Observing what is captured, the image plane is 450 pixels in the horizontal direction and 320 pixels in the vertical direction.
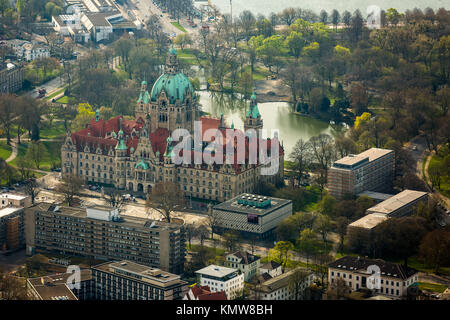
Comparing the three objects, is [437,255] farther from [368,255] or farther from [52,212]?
[52,212]

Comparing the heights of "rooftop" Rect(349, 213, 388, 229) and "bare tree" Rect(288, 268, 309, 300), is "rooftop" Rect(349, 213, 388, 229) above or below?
above

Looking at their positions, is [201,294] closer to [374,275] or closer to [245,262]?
[245,262]

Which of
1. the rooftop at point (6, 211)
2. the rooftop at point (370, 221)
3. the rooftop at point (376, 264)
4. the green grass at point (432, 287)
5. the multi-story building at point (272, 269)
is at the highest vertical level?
the rooftop at point (6, 211)

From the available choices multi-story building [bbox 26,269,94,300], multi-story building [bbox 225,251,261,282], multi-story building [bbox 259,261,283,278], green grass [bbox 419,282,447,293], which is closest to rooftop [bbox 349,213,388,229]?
green grass [bbox 419,282,447,293]

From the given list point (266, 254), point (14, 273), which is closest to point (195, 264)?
point (266, 254)

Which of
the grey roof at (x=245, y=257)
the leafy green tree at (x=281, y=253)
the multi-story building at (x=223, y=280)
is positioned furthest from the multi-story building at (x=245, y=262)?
the leafy green tree at (x=281, y=253)

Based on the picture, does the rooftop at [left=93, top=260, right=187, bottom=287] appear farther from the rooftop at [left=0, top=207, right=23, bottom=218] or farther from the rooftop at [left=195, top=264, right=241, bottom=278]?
the rooftop at [left=0, top=207, right=23, bottom=218]

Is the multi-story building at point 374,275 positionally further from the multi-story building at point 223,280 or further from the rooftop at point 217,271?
the rooftop at point 217,271
